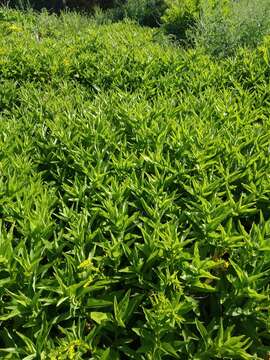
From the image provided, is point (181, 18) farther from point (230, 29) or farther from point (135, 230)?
point (135, 230)

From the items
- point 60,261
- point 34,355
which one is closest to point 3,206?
point 60,261

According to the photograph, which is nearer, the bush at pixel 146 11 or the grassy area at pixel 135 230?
the grassy area at pixel 135 230

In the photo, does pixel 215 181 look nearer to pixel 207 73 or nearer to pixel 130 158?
pixel 130 158

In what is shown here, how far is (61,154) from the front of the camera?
2.81m

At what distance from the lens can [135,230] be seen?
7.68 feet

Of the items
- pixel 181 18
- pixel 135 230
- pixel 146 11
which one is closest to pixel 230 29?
pixel 181 18

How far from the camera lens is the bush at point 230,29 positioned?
19.5ft

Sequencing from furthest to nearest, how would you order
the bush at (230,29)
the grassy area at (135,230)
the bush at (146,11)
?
the bush at (146,11) < the bush at (230,29) < the grassy area at (135,230)

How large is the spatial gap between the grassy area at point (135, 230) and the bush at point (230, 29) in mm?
2397

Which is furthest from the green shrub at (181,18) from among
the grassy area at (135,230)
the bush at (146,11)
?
the grassy area at (135,230)

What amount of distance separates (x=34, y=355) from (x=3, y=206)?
0.89 m

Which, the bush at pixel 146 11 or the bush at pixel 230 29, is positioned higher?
the bush at pixel 230 29

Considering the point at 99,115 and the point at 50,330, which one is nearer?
the point at 50,330

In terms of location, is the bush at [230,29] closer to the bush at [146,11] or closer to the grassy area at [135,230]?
the grassy area at [135,230]
